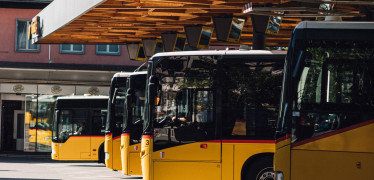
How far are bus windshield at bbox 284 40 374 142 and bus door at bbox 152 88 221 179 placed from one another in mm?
4191

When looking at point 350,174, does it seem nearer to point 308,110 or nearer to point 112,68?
point 308,110

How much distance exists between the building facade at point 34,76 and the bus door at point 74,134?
7.55 metres

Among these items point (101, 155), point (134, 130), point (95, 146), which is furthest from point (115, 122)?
point (95, 146)

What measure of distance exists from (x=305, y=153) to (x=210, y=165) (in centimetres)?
423

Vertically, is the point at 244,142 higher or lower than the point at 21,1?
lower

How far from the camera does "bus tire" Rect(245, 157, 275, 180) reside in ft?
47.5

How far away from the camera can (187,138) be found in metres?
14.8

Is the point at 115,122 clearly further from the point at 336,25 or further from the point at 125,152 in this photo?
the point at 336,25

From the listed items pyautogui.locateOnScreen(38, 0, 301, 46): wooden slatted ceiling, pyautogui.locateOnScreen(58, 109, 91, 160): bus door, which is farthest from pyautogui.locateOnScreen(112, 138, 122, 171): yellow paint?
pyautogui.locateOnScreen(58, 109, 91, 160): bus door

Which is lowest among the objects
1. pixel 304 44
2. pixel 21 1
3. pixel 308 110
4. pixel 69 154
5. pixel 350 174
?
pixel 69 154

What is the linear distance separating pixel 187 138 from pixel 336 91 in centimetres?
482

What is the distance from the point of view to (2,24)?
131 ft

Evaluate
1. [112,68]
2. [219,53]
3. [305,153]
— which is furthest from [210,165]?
[112,68]

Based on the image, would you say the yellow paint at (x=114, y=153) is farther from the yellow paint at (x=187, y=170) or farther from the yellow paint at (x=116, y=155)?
the yellow paint at (x=187, y=170)
